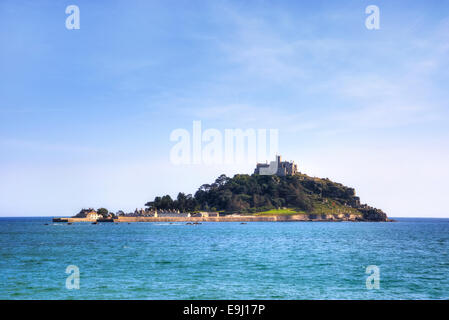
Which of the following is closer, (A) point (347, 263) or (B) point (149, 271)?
(B) point (149, 271)

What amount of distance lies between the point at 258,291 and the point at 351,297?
5.55 m

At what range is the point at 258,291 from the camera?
2511 centimetres
